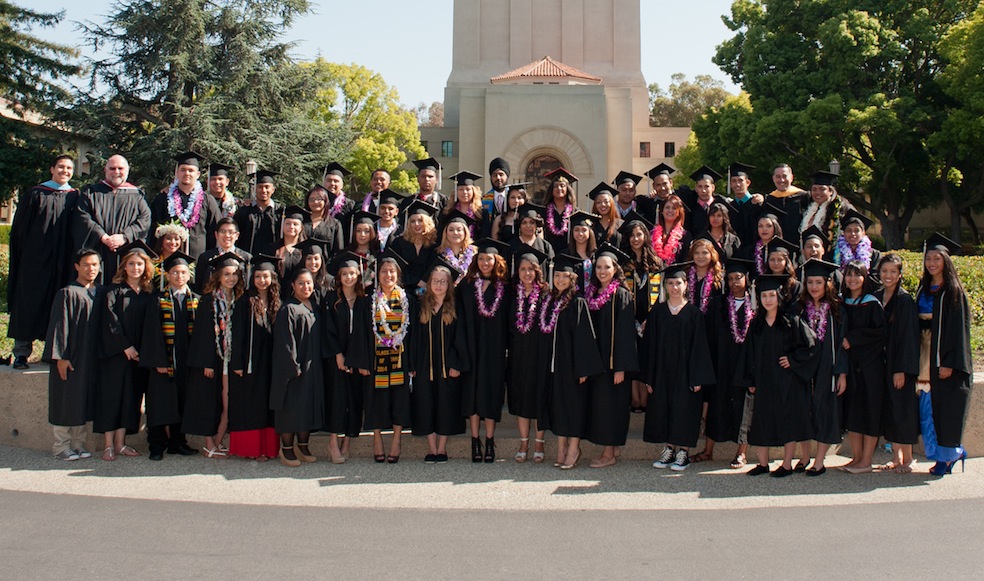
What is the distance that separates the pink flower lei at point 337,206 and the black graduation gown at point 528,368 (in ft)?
8.71

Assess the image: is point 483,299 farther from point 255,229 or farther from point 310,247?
point 255,229

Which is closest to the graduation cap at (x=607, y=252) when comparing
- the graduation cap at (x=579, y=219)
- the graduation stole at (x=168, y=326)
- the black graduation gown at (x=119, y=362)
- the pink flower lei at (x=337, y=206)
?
the graduation cap at (x=579, y=219)

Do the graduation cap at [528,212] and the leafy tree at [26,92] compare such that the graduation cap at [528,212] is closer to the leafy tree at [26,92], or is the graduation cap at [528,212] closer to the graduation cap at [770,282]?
the graduation cap at [770,282]

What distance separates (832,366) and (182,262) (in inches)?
221


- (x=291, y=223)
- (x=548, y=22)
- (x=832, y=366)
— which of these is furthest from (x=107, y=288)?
(x=548, y=22)

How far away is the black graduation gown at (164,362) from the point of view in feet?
23.5

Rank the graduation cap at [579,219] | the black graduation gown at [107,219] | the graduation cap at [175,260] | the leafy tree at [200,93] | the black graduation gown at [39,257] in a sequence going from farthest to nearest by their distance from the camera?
the leafy tree at [200,93] < the black graduation gown at [39,257] < the black graduation gown at [107,219] < the graduation cap at [579,219] < the graduation cap at [175,260]

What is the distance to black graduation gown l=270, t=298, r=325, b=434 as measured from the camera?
6.97m

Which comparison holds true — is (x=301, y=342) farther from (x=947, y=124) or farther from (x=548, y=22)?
(x=548, y=22)

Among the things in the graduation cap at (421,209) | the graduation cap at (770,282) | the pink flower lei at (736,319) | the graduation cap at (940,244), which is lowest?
the pink flower lei at (736,319)

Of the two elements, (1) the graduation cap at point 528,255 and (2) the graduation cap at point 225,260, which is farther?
(2) the graduation cap at point 225,260

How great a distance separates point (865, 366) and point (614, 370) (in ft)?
6.82

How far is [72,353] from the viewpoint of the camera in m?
7.08

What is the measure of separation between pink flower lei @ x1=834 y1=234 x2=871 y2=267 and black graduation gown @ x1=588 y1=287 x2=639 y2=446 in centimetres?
232
